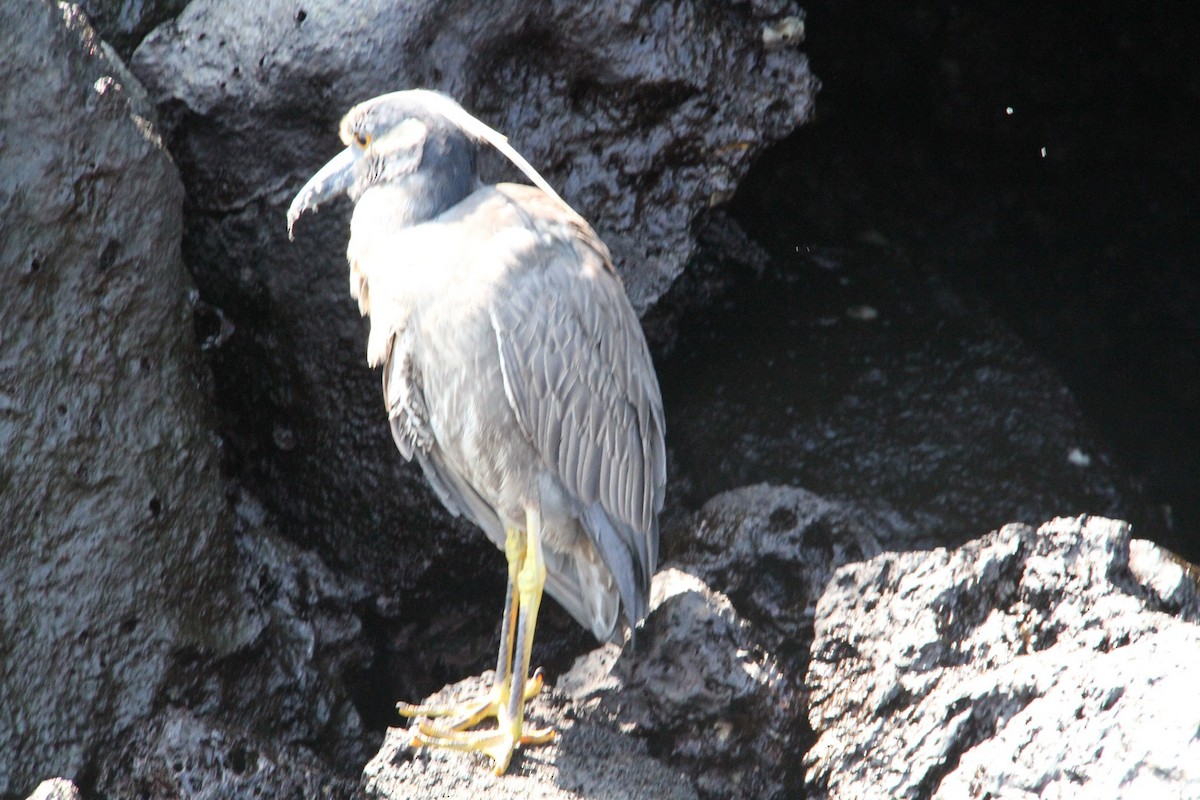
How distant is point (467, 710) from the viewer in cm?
297

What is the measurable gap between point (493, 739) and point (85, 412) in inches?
54.0

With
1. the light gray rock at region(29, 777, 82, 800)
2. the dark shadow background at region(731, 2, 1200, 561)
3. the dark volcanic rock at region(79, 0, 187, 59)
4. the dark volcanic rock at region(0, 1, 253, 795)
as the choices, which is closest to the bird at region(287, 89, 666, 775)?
the dark volcanic rock at region(0, 1, 253, 795)

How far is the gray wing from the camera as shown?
274cm

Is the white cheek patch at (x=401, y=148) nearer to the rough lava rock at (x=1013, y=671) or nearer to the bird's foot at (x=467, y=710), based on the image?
the bird's foot at (x=467, y=710)

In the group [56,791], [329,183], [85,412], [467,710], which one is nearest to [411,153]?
[329,183]

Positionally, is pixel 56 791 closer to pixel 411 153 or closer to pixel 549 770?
pixel 549 770

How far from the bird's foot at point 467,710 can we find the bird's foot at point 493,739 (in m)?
0.03

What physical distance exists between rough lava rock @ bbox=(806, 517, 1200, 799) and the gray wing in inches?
23.0

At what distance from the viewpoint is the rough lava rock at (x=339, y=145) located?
3242mm

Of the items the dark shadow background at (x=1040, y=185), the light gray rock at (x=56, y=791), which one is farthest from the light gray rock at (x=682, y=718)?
the dark shadow background at (x=1040, y=185)

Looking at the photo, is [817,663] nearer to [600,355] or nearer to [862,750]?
[862,750]

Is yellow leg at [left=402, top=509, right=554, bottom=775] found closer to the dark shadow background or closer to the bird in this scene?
the bird

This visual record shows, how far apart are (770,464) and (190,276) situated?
206 centimetres

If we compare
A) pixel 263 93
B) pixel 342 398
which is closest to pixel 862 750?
pixel 342 398
